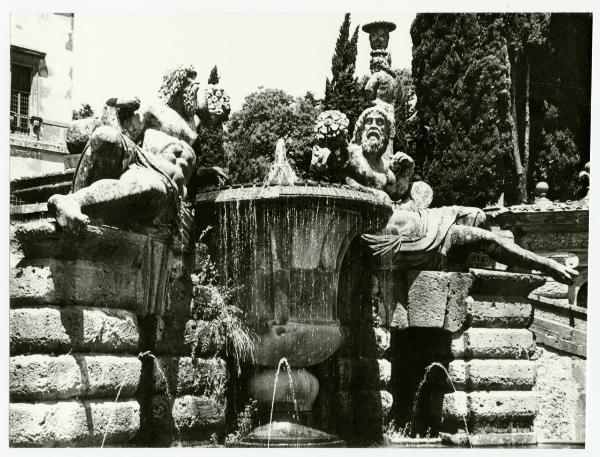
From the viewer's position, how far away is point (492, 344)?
34.7 feet

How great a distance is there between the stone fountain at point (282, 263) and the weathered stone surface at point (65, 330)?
73.5 inches

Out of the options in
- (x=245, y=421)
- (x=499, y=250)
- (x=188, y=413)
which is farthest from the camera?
(x=499, y=250)

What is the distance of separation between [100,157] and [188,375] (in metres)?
2.23

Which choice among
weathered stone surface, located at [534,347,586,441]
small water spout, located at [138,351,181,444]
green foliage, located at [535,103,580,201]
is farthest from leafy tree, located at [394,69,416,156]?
small water spout, located at [138,351,181,444]

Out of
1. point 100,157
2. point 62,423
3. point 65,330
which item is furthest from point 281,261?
point 62,423

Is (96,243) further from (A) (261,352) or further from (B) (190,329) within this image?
(A) (261,352)

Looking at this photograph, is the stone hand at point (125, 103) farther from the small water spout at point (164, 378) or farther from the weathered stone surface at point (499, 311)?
the weathered stone surface at point (499, 311)

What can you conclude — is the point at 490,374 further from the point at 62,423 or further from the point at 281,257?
the point at 62,423

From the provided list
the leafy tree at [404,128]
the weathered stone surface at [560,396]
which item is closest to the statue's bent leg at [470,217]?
the weathered stone surface at [560,396]

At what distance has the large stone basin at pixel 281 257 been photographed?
357 inches

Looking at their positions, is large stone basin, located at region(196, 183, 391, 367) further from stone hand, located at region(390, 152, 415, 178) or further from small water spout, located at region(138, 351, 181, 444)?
stone hand, located at region(390, 152, 415, 178)

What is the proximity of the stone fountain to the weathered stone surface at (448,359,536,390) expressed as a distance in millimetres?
1899
